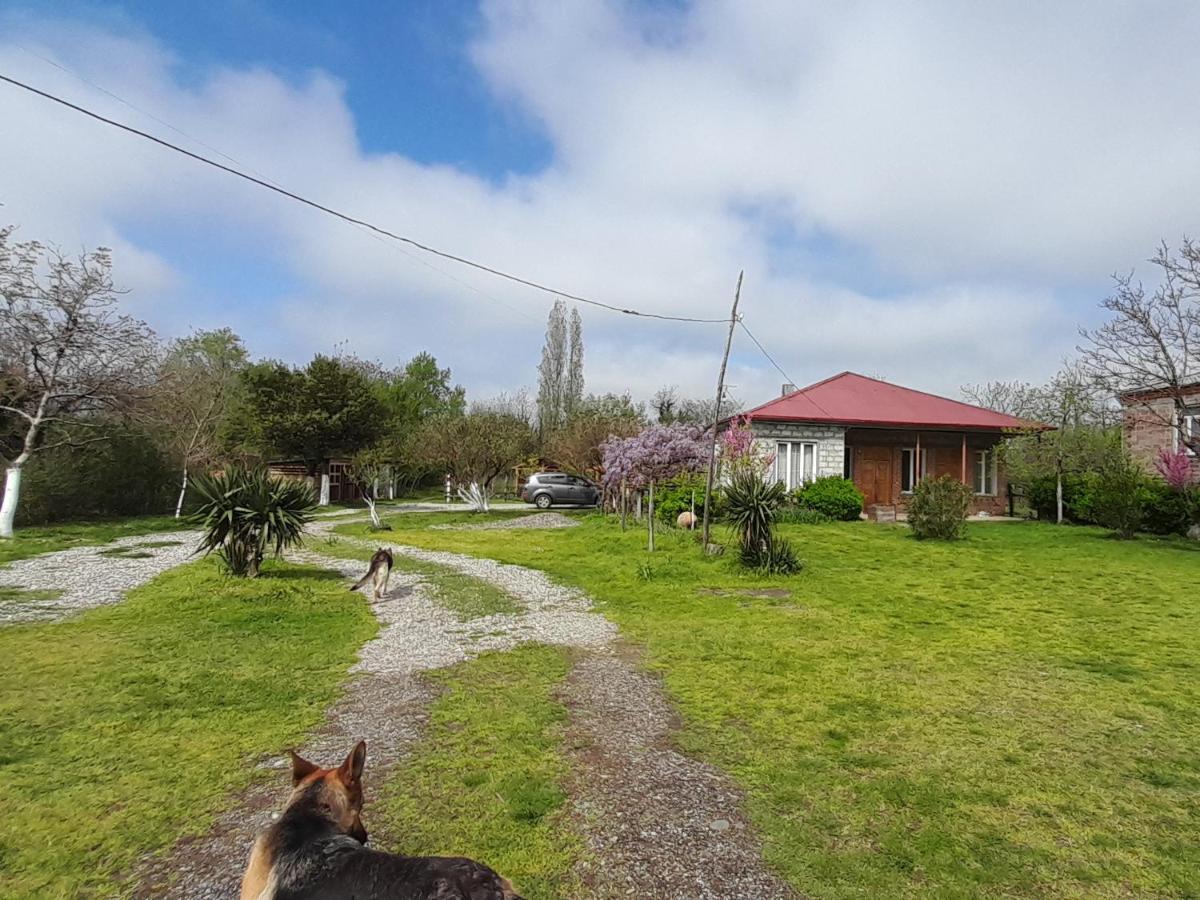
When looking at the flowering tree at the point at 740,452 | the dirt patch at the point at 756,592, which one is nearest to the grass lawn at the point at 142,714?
the dirt patch at the point at 756,592

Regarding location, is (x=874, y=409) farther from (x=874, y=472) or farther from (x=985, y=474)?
(x=985, y=474)

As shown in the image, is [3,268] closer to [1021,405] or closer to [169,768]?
[169,768]

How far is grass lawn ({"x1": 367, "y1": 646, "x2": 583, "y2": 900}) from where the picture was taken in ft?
8.90

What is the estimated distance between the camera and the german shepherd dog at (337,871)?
5.36ft

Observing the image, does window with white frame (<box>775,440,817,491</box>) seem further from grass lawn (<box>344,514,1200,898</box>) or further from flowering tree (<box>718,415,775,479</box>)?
grass lawn (<box>344,514,1200,898</box>)

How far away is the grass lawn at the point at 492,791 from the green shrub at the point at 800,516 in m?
14.7

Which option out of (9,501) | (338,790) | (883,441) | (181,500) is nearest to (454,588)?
(338,790)

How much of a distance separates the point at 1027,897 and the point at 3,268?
21.0 meters

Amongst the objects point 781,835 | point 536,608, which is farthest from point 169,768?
point 536,608

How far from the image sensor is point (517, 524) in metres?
20.4

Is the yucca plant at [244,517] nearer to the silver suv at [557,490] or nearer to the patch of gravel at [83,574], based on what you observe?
the patch of gravel at [83,574]

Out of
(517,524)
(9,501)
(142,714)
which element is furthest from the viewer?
(517,524)

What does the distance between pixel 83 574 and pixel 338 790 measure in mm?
10601

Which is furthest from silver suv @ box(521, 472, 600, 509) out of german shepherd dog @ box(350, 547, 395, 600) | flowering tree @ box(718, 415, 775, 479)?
german shepherd dog @ box(350, 547, 395, 600)
